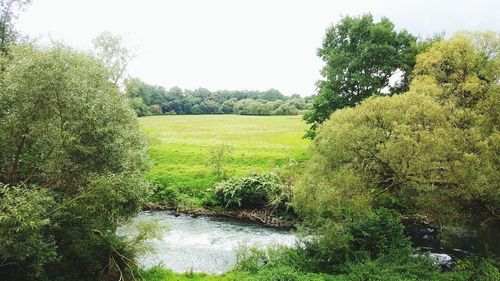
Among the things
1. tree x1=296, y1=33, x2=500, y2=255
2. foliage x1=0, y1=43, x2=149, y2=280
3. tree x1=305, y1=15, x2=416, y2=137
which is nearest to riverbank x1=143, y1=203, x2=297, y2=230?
tree x1=296, y1=33, x2=500, y2=255

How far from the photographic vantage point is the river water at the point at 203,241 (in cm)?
2867

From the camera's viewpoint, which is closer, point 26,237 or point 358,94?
point 26,237

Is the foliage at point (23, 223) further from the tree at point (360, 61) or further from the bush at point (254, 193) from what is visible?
the tree at point (360, 61)

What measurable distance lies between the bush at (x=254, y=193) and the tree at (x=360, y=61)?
39.8ft

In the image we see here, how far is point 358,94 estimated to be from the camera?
5144cm

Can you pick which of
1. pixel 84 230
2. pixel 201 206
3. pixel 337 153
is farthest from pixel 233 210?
pixel 84 230

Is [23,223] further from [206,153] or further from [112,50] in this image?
[206,153]

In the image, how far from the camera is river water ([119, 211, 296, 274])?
28666 mm

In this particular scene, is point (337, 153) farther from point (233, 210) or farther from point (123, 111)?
point (233, 210)

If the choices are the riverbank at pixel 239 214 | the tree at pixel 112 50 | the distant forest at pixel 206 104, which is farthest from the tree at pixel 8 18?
the distant forest at pixel 206 104

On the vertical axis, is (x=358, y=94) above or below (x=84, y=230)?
above

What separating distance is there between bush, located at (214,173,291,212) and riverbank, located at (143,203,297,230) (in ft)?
2.95

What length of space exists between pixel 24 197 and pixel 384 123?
21.8m

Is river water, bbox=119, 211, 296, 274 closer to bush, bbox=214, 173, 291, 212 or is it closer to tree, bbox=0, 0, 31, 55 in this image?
bush, bbox=214, 173, 291, 212
